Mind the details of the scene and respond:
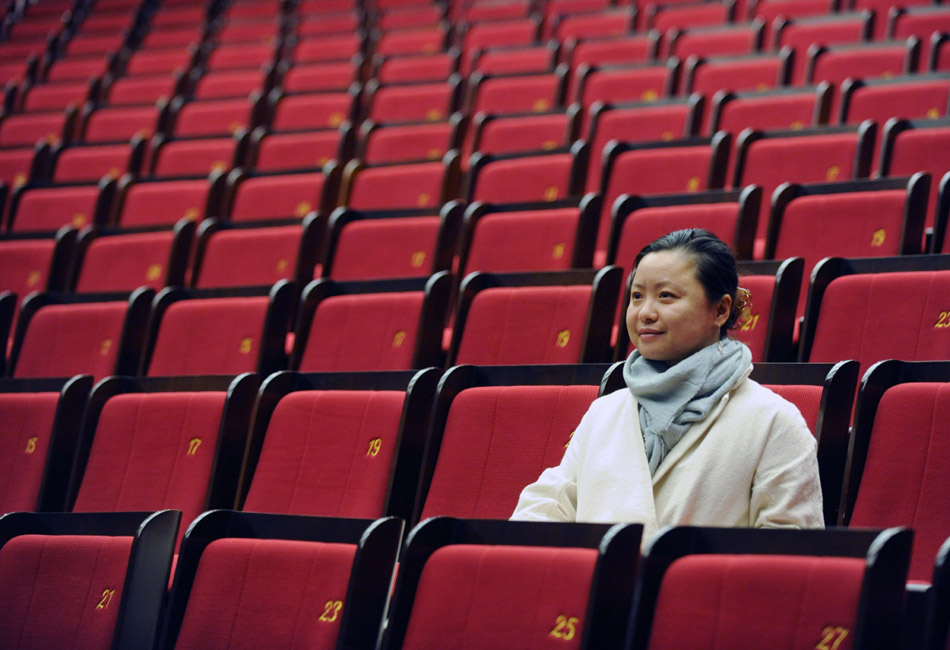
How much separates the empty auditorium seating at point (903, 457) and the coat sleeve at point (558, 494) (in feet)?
0.30

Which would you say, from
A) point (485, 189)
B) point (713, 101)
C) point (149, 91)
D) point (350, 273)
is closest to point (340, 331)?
point (350, 273)

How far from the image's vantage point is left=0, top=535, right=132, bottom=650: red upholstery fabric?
1.32 ft

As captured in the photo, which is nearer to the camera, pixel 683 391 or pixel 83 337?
pixel 683 391

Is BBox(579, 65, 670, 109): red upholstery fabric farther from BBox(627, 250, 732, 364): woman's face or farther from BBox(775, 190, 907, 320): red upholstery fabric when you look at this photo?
BBox(627, 250, 732, 364): woman's face

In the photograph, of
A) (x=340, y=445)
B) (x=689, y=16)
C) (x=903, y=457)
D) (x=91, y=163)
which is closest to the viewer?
(x=903, y=457)

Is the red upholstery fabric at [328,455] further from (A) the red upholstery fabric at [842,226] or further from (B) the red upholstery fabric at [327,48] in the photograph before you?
(B) the red upholstery fabric at [327,48]

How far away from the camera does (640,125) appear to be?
87cm

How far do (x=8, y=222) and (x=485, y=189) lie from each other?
41 centimetres

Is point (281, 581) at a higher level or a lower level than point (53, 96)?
lower

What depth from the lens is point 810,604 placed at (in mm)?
273

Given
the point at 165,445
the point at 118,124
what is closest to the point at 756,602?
the point at 165,445

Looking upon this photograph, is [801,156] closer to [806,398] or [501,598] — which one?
[806,398]

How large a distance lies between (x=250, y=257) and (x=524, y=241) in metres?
0.19

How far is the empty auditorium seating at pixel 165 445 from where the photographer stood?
51 cm
